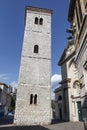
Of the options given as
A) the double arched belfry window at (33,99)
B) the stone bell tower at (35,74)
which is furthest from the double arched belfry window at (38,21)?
the double arched belfry window at (33,99)

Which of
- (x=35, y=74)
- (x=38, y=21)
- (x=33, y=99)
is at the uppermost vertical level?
(x=38, y=21)

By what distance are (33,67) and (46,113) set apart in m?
5.78

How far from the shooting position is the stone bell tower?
1536cm

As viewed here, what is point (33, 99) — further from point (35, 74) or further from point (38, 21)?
Result: point (38, 21)

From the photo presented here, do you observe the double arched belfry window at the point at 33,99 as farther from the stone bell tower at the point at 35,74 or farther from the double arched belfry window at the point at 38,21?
the double arched belfry window at the point at 38,21

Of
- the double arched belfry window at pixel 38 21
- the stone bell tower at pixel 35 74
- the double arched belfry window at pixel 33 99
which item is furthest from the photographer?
the double arched belfry window at pixel 38 21

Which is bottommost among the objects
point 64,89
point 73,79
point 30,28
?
point 64,89

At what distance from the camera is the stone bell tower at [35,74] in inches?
605

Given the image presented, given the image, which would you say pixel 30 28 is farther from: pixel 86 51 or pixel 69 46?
pixel 86 51

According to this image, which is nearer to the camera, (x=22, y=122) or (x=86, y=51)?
(x=86, y=51)

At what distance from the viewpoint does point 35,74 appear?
17.2 m

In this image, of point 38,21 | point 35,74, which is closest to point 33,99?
point 35,74

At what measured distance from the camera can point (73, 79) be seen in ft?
71.2

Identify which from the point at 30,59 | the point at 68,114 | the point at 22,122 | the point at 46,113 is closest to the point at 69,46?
the point at 30,59
